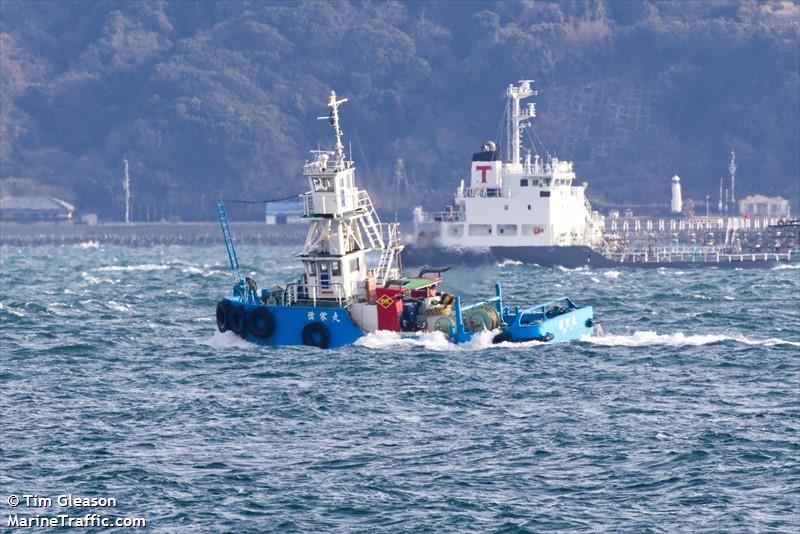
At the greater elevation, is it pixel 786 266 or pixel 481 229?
pixel 481 229

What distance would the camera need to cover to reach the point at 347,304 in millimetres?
54750

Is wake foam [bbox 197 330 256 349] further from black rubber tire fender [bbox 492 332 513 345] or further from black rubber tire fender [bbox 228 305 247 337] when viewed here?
black rubber tire fender [bbox 492 332 513 345]

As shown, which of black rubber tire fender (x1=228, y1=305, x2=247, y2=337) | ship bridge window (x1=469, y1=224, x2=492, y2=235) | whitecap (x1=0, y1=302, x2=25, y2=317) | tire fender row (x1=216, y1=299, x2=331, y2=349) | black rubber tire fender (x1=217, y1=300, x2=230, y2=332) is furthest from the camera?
ship bridge window (x1=469, y1=224, x2=492, y2=235)

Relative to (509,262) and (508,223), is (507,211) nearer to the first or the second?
(508,223)

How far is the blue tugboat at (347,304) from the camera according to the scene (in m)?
54.2

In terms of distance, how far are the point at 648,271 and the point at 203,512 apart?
7791 cm

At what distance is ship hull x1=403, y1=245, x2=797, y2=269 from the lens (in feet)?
359

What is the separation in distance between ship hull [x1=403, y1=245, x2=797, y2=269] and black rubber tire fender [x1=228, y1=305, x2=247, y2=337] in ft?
181

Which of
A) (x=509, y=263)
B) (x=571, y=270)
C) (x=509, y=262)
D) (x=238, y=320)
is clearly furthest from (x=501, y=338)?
(x=509, y=262)

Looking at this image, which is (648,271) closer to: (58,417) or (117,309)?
(117,309)

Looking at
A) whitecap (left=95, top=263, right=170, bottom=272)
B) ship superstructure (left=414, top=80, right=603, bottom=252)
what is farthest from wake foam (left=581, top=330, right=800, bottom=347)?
whitecap (left=95, top=263, right=170, bottom=272)

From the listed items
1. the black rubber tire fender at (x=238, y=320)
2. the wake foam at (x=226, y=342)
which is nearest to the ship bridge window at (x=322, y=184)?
the black rubber tire fender at (x=238, y=320)

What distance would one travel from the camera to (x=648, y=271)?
107m

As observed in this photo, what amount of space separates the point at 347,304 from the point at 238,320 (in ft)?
15.3
